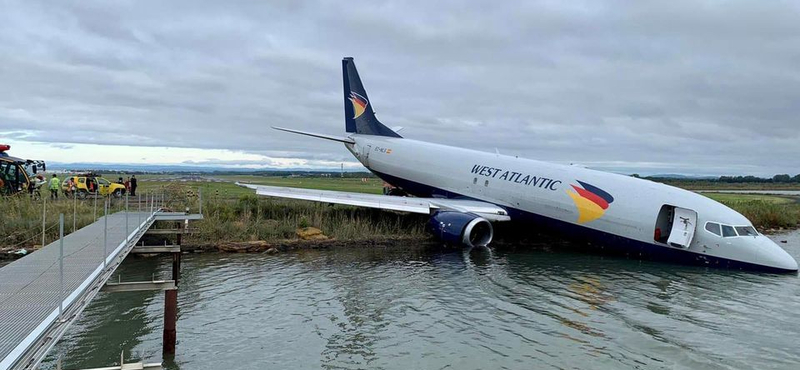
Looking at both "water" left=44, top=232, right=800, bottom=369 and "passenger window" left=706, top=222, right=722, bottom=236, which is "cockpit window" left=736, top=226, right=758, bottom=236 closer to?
"passenger window" left=706, top=222, right=722, bottom=236

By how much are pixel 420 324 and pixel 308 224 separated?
14.0 meters

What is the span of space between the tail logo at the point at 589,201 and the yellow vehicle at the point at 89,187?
95.3ft

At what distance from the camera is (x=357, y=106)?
3531cm

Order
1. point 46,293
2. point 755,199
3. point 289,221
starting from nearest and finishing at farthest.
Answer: point 46,293 → point 289,221 → point 755,199

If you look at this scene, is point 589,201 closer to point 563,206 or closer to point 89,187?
point 563,206

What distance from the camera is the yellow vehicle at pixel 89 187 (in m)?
36.3

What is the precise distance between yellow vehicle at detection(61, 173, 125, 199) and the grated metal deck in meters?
25.0

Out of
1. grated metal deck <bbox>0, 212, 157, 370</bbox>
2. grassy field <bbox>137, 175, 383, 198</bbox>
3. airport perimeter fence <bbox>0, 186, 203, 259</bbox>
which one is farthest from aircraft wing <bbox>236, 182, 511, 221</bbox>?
grated metal deck <bbox>0, 212, 157, 370</bbox>

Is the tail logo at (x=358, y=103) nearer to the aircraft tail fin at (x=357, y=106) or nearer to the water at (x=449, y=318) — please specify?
the aircraft tail fin at (x=357, y=106)

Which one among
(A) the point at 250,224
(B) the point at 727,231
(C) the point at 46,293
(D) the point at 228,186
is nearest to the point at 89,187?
(A) the point at 250,224

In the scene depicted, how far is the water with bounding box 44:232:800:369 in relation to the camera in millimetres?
10906

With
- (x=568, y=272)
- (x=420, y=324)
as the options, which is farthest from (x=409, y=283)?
(x=568, y=272)

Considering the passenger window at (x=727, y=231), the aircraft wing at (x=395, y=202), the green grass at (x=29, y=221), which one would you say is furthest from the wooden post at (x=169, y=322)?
the passenger window at (x=727, y=231)

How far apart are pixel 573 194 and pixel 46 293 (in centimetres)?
1818
